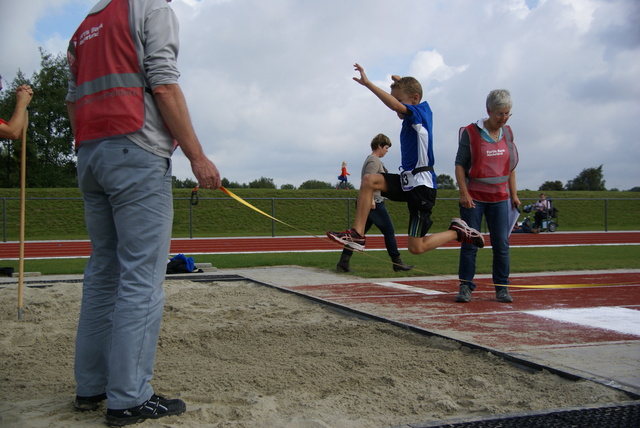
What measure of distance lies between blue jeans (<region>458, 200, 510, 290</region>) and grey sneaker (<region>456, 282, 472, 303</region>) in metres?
0.05

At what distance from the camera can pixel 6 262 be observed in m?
12.4

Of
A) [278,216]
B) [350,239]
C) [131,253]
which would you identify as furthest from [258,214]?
[131,253]

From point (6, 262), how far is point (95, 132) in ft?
36.2

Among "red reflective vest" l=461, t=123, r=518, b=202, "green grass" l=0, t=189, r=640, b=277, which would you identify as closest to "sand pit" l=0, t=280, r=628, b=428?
"red reflective vest" l=461, t=123, r=518, b=202

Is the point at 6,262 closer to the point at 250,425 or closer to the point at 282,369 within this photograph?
→ the point at 282,369

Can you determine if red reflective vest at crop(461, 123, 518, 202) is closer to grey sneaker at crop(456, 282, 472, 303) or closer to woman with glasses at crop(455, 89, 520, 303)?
woman with glasses at crop(455, 89, 520, 303)

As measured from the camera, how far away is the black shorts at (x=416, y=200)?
233 inches

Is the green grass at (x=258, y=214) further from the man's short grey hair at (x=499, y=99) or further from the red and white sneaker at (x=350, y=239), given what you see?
the man's short grey hair at (x=499, y=99)

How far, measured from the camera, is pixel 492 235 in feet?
21.7

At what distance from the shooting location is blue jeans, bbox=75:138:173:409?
2693mm

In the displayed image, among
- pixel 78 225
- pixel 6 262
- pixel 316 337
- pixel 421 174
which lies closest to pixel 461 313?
pixel 421 174

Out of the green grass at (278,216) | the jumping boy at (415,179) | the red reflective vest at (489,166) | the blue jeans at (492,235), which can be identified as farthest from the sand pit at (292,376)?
the green grass at (278,216)

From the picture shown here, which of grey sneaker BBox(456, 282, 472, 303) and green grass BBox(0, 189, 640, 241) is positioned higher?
green grass BBox(0, 189, 640, 241)

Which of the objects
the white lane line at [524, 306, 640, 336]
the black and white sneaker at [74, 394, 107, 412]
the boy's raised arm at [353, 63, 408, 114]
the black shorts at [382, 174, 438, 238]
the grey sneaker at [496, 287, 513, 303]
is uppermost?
the boy's raised arm at [353, 63, 408, 114]
